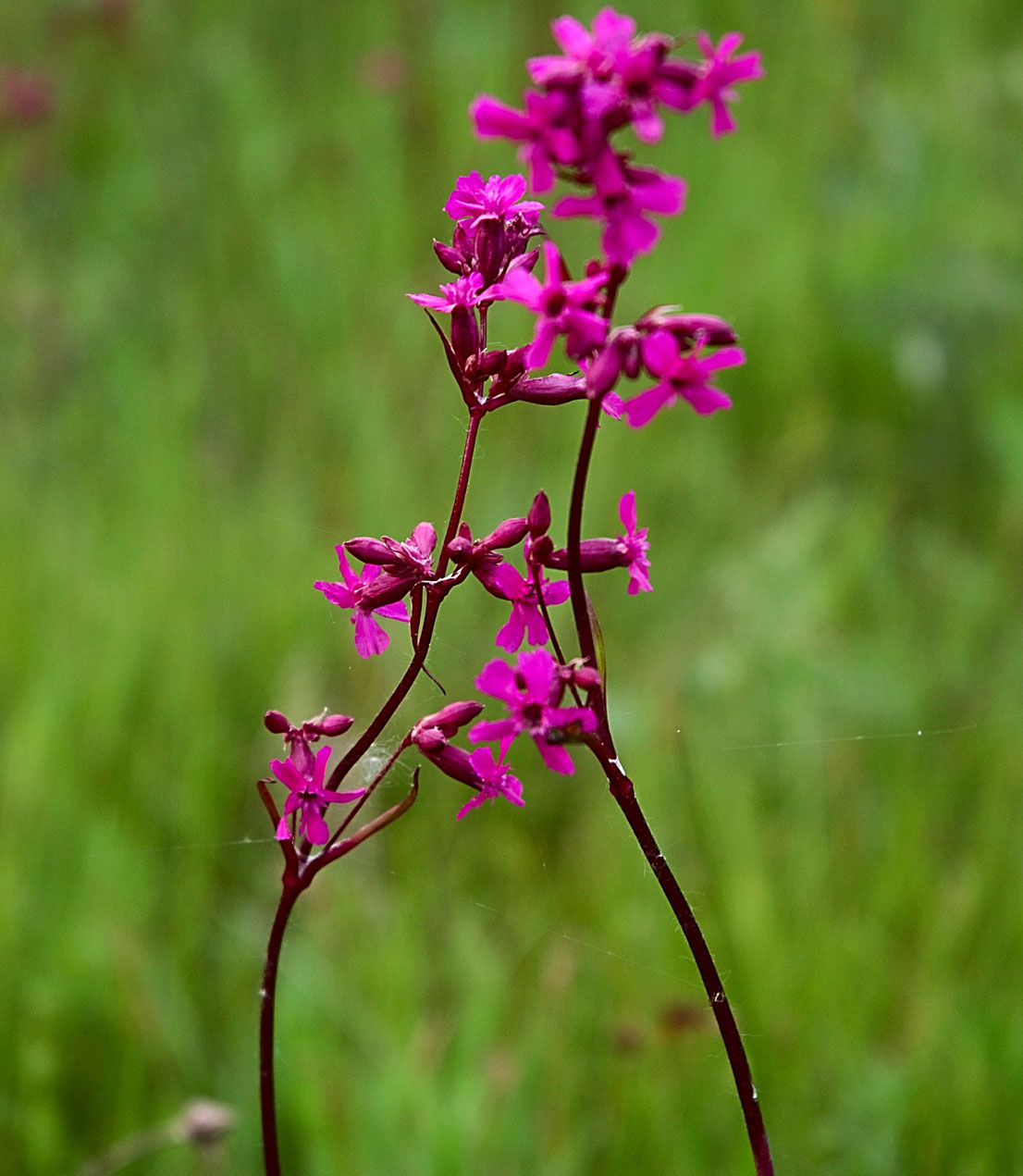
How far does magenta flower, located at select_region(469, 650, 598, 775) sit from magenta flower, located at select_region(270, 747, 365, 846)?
0.15m

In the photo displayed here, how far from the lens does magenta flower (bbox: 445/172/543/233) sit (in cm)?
95

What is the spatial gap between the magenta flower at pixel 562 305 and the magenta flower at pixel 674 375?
1.3 inches

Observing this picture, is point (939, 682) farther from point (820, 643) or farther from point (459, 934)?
point (459, 934)

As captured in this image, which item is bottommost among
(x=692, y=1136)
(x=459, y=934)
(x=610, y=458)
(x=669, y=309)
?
(x=692, y=1136)

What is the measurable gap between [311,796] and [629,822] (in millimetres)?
238

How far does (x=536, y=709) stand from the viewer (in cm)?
87

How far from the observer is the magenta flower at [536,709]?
0.85 m

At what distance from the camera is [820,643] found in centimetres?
256

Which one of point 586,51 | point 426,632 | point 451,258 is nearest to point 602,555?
point 426,632

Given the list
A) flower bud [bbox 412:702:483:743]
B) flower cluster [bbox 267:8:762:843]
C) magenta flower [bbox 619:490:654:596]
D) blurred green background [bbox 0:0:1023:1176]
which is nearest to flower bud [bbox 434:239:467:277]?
flower cluster [bbox 267:8:762:843]

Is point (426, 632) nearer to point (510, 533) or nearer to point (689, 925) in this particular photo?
point (510, 533)

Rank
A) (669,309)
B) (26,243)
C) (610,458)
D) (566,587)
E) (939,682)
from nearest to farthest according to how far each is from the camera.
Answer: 1. (669,309)
2. (566,587)
3. (939,682)
4. (610,458)
5. (26,243)

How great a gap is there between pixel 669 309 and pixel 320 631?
2005 mm

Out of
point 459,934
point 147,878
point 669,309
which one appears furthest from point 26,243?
point 669,309
